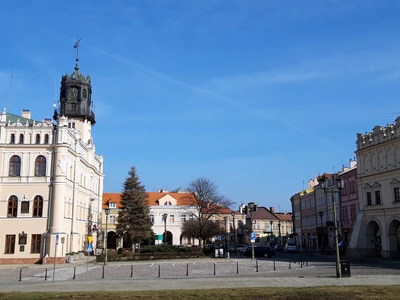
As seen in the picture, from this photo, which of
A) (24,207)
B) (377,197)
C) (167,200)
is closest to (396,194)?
(377,197)

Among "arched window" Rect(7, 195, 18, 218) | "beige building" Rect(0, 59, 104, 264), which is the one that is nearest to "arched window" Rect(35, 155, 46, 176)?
"beige building" Rect(0, 59, 104, 264)

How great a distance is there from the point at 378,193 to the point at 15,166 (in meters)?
41.7

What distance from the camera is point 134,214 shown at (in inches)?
2611

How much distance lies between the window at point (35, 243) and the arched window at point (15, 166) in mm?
7552

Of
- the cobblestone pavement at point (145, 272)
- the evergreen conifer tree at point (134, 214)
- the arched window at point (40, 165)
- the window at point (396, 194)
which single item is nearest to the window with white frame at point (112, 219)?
the evergreen conifer tree at point (134, 214)

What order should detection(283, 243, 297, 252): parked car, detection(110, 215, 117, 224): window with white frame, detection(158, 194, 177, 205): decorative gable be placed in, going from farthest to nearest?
detection(158, 194, 177, 205): decorative gable < detection(110, 215, 117, 224): window with white frame < detection(283, 243, 297, 252): parked car

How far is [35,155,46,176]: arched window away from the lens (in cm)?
5162

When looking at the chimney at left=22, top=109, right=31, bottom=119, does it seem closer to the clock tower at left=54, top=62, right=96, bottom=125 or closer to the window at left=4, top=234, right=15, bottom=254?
the clock tower at left=54, top=62, right=96, bottom=125

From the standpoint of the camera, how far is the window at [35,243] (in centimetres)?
4978

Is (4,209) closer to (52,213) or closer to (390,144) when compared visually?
Result: (52,213)

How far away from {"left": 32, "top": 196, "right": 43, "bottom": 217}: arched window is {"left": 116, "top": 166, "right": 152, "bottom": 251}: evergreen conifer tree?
1656 centimetres

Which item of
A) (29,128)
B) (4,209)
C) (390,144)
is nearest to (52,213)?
(4,209)

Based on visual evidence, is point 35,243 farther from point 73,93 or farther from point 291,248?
point 291,248

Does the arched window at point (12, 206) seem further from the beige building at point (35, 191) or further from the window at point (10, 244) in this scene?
the window at point (10, 244)
